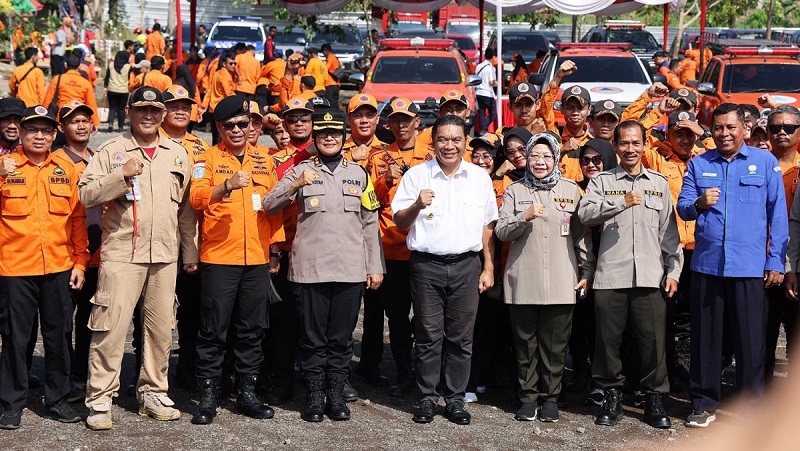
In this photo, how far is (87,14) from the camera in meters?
40.9

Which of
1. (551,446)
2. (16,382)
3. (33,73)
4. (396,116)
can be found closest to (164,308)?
(16,382)

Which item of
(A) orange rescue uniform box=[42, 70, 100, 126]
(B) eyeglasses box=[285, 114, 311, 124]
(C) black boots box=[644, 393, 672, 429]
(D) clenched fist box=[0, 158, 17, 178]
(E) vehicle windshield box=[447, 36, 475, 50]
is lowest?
(C) black boots box=[644, 393, 672, 429]

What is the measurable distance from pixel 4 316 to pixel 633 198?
12.5 feet

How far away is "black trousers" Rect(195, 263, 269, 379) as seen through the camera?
20.7 feet

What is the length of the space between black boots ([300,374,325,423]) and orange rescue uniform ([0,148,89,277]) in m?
1.57

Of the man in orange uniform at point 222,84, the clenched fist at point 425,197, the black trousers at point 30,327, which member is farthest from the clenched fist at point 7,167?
the man in orange uniform at point 222,84

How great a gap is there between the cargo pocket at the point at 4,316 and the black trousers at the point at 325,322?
173 cm

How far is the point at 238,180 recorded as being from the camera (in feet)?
19.6

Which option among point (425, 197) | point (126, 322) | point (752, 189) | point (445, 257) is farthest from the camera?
point (445, 257)

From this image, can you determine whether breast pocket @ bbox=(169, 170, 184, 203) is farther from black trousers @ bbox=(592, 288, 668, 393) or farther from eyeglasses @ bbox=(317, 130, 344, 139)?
black trousers @ bbox=(592, 288, 668, 393)

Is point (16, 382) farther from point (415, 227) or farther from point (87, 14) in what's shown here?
point (87, 14)

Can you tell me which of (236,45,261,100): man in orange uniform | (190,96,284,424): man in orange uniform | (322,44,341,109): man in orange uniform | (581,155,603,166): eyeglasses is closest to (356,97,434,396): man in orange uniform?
(190,96,284,424): man in orange uniform

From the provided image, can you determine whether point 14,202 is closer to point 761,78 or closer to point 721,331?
point 721,331

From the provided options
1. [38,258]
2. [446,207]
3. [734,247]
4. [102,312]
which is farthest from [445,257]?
[38,258]
